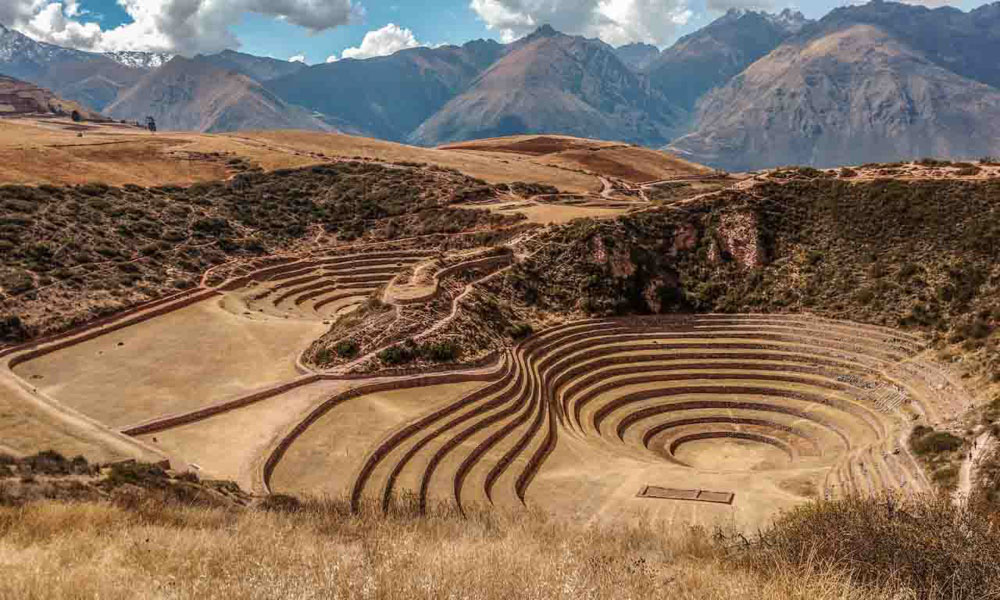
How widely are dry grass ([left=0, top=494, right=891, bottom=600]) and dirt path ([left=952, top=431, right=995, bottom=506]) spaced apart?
1269 cm

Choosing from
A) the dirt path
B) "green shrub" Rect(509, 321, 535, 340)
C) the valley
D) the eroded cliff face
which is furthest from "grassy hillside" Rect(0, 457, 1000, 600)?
the eroded cliff face

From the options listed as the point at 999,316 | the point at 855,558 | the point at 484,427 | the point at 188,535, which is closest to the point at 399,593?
the point at 188,535

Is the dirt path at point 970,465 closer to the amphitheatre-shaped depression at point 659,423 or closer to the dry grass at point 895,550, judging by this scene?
the amphitheatre-shaped depression at point 659,423

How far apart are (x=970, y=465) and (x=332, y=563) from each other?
2231 cm

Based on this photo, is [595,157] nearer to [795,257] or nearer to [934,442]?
[795,257]

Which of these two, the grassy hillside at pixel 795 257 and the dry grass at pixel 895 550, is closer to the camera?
the dry grass at pixel 895 550

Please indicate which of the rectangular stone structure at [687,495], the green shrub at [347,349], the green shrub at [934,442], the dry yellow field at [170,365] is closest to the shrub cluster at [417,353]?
the green shrub at [347,349]

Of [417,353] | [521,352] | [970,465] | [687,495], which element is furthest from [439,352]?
[970,465]

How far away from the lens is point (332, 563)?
30.5 ft

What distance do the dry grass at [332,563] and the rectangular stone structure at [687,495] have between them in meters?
11.0

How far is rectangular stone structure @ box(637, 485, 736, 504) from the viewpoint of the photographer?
23.2 meters

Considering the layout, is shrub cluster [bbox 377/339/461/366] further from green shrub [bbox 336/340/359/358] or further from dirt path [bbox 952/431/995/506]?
dirt path [bbox 952/431/995/506]

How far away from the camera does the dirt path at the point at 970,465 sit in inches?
781

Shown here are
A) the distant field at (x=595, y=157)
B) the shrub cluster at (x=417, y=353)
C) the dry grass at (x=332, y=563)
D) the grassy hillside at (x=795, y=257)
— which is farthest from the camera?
the distant field at (x=595, y=157)
